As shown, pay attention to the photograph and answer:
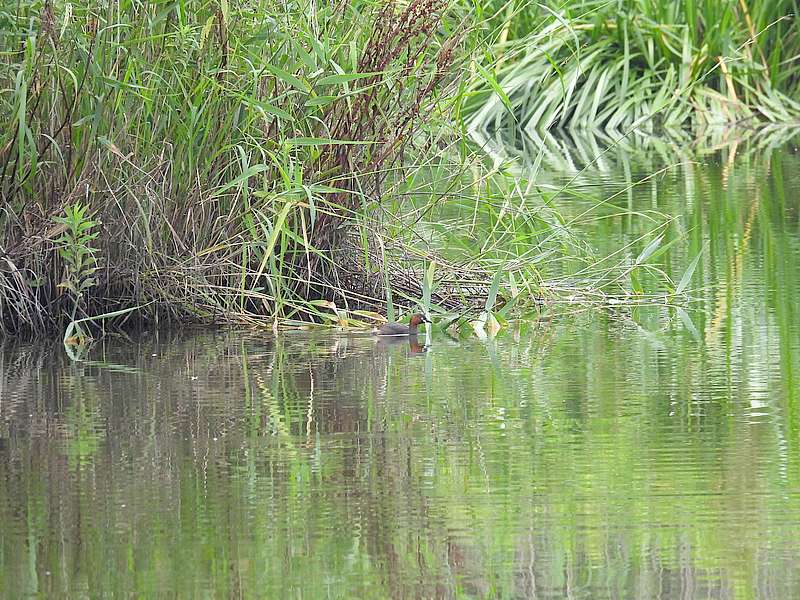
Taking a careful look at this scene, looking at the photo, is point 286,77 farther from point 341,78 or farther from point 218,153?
point 218,153

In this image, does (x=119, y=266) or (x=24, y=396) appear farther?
(x=119, y=266)

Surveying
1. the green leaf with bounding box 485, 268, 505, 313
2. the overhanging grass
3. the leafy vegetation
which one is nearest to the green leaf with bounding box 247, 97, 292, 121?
the overhanging grass

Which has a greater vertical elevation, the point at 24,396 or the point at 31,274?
the point at 31,274

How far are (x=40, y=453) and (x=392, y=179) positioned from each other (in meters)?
1.94

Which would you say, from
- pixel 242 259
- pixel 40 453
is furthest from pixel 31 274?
pixel 40 453

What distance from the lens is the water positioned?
2305 millimetres

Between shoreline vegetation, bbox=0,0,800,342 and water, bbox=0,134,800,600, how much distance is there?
181mm

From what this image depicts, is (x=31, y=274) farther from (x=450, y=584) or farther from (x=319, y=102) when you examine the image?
(x=450, y=584)

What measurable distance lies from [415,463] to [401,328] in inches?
59.0

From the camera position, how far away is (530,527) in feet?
8.18

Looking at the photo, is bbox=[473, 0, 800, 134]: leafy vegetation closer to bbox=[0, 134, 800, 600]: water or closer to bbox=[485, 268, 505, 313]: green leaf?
bbox=[485, 268, 505, 313]: green leaf

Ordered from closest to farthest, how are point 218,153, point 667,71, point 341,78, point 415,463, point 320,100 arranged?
point 415,463
point 341,78
point 320,100
point 218,153
point 667,71

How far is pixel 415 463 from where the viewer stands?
116 inches

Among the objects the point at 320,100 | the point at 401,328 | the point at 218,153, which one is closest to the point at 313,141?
the point at 320,100
